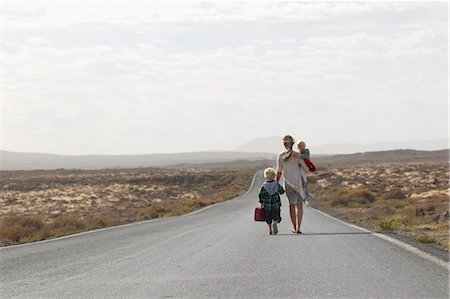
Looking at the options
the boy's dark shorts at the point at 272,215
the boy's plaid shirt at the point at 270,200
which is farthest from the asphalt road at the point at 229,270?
the boy's plaid shirt at the point at 270,200

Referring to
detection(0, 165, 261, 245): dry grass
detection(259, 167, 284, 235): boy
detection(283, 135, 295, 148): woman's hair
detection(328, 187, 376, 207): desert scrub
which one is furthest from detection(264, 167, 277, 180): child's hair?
detection(328, 187, 376, 207): desert scrub

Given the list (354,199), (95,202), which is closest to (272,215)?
(354,199)

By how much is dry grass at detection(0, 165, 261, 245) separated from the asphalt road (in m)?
6.84

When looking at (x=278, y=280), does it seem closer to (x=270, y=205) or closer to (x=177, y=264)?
(x=177, y=264)

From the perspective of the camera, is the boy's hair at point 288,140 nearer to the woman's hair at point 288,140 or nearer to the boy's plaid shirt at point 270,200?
the woman's hair at point 288,140

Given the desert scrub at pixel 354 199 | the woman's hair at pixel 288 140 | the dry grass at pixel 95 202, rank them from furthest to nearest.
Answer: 1. the desert scrub at pixel 354 199
2. the dry grass at pixel 95 202
3. the woman's hair at pixel 288 140

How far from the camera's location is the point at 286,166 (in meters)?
13.7

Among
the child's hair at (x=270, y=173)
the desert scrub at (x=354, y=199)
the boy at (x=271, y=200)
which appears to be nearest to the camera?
the child's hair at (x=270, y=173)

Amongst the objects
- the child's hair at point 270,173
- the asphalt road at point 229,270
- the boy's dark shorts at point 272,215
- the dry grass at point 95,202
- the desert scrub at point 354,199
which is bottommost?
the dry grass at point 95,202

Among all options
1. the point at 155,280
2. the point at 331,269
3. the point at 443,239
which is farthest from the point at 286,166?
the point at 155,280

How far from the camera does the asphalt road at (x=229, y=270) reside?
707cm

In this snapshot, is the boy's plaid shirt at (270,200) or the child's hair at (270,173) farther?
the boy's plaid shirt at (270,200)

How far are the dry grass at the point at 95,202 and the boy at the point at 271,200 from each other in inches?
292

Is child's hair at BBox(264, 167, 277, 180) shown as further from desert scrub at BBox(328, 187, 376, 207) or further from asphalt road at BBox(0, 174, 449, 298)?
desert scrub at BBox(328, 187, 376, 207)
